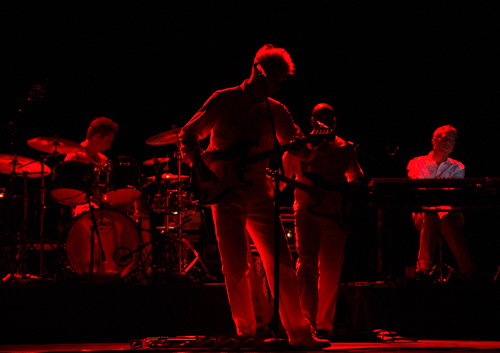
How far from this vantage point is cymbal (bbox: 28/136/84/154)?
5.96 m

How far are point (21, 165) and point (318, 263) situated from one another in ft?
13.4

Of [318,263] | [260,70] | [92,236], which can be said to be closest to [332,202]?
[318,263]

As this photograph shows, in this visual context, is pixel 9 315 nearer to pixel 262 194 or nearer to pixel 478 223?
pixel 262 194

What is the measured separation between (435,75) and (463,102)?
606 mm

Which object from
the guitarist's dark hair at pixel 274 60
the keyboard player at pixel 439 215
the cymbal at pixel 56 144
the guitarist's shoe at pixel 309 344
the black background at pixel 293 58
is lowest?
the guitarist's shoe at pixel 309 344

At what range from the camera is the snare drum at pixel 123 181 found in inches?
214

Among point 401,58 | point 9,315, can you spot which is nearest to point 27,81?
point 9,315

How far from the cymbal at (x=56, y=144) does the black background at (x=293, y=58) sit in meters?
1.91

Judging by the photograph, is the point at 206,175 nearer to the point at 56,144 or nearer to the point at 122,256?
the point at 122,256

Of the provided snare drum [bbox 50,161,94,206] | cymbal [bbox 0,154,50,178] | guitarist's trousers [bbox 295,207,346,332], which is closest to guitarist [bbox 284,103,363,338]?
guitarist's trousers [bbox 295,207,346,332]

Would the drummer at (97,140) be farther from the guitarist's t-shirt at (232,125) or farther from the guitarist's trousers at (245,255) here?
the guitarist's trousers at (245,255)

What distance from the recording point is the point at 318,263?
167 inches

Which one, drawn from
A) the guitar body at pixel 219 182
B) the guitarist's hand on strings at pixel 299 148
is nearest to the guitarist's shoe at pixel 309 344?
the guitar body at pixel 219 182

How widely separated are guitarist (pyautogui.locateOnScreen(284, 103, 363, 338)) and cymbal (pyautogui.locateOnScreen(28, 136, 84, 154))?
2.91 m
